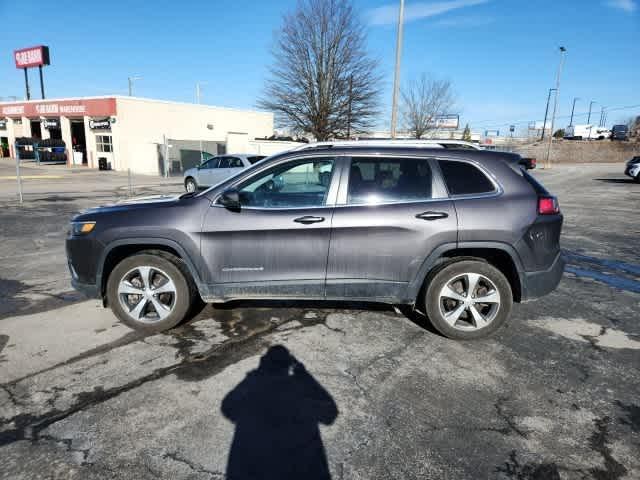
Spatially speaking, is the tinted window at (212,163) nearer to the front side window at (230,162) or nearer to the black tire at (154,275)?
the front side window at (230,162)

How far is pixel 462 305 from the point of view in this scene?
380 cm

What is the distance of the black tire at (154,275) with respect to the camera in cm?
385

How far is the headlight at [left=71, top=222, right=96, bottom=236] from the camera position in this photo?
385 cm

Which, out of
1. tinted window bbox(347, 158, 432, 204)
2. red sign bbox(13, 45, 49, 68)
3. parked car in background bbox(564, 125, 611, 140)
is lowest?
tinted window bbox(347, 158, 432, 204)

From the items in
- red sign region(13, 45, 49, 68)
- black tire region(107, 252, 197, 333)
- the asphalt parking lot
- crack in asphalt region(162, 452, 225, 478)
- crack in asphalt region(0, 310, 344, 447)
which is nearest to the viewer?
crack in asphalt region(162, 452, 225, 478)

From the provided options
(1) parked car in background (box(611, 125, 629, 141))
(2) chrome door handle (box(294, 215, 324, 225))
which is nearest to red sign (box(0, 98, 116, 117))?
(2) chrome door handle (box(294, 215, 324, 225))

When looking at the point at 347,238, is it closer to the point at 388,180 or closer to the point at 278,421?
the point at 388,180

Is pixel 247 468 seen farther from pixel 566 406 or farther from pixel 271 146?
pixel 271 146

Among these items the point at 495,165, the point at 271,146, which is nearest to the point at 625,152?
the point at 271,146

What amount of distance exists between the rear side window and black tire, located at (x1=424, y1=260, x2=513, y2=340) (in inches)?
25.6

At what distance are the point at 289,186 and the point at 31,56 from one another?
50.0 m

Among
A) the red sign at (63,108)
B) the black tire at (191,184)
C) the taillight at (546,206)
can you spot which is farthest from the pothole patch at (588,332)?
the red sign at (63,108)

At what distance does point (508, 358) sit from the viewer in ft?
11.6

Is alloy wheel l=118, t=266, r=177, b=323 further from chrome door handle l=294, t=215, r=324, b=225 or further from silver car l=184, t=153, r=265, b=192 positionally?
silver car l=184, t=153, r=265, b=192
